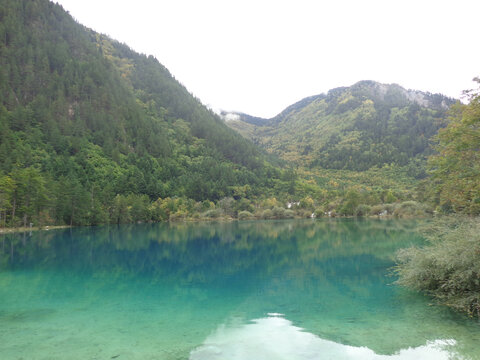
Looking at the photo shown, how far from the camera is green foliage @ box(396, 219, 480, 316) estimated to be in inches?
418

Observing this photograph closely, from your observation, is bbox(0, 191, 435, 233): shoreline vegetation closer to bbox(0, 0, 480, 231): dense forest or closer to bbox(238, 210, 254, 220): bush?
bbox(238, 210, 254, 220): bush

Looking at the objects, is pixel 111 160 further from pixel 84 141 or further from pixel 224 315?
pixel 224 315

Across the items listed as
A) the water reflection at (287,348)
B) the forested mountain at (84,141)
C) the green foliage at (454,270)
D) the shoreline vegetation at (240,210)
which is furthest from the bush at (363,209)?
the water reflection at (287,348)

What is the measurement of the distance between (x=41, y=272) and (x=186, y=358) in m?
16.9

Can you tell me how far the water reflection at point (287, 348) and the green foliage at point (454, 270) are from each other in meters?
2.75

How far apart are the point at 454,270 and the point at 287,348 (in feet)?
22.6

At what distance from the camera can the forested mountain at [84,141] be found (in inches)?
2606

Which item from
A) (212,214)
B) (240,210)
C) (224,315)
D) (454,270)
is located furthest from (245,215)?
(454,270)

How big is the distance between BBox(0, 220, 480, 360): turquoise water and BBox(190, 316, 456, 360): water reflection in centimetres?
3

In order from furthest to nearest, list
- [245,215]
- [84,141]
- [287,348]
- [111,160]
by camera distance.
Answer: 1. [245,215]
2. [111,160]
3. [84,141]
4. [287,348]

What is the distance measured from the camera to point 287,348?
876cm

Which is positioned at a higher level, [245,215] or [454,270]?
[454,270]

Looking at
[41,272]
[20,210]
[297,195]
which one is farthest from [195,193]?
[41,272]

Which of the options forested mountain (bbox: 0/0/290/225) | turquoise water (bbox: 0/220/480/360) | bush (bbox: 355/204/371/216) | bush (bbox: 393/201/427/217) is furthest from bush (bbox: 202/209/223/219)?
turquoise water (bbox: 0/220/480/360)
